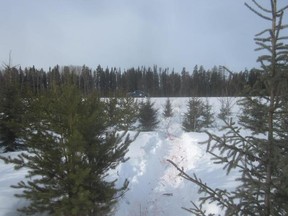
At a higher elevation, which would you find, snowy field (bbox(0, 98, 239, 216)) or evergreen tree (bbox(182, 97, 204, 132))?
evergreen tree (bbox(182, 97, 204, 132))

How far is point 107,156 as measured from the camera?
7.89 m

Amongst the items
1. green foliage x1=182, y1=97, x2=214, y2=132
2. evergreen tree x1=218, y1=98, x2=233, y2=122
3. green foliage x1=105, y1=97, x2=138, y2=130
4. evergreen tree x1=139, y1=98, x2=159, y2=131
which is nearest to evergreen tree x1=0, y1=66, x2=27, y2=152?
green foliage x1=105, y1=97, x2=138, y2=130

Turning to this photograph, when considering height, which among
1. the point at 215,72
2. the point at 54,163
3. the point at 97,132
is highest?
the point at 215,72

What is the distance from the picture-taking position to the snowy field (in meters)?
9.97

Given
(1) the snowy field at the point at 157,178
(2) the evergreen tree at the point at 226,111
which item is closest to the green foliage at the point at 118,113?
(1) the snowy field at the point at 157,178

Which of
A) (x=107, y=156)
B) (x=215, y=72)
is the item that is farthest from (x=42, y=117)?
(x=215, y=72)

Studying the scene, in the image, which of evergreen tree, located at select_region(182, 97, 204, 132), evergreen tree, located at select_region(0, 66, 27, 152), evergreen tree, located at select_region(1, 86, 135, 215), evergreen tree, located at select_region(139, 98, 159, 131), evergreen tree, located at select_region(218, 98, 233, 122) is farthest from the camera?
evergreen tree, located at select_region(139, 98, 159, 131)

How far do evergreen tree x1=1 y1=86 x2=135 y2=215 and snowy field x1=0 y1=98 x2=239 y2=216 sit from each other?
4.48 feet

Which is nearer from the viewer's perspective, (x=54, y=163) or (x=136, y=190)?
(x=54, y=163)

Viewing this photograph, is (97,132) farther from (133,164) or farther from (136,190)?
(133,164)

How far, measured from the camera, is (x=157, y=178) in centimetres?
1380

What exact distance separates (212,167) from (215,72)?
59768mm

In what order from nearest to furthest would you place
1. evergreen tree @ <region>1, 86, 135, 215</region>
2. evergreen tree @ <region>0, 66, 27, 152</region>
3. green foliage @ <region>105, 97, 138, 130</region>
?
evergreen tree @ <region>1, 86, 135, 215</region> → green foliage @ <region>105, 97, 138, 130</region> → evergreen tree @ <region>0, 66, 27, 152</region>

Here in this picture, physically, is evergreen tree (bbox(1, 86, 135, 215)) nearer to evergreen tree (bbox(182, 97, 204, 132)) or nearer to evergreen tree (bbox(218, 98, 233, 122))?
evergreen tree (bbox(218, 98, 233, 122))
